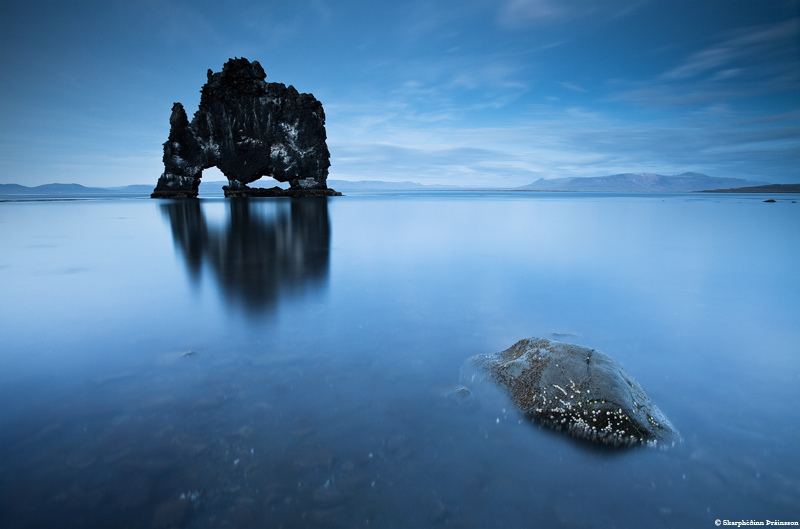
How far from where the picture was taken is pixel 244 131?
272 feet

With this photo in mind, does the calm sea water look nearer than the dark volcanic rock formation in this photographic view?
Yes

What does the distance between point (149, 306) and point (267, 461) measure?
26.0 feet

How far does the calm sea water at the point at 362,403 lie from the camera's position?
3836mm

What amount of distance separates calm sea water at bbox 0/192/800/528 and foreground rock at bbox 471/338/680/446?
0.26 metres

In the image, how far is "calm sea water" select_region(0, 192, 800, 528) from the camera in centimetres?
384

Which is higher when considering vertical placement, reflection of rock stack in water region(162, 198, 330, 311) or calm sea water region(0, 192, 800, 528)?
reflection of rock stack in water region(162, 198, 330, 311)

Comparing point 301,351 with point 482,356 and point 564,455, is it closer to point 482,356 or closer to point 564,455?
point 482,356

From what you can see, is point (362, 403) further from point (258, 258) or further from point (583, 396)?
point (258, 258)

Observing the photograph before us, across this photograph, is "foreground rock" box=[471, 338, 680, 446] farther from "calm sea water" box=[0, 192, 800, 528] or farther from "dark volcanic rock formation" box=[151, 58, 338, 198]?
"dark volcanic rock formation" box=[151, 58, 338, 198]

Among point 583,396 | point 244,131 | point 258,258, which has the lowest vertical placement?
point 583,396

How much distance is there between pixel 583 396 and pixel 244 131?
92325 millimetres

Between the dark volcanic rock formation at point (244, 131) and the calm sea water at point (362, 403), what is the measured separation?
77.6m

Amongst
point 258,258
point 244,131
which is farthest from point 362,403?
point 244,131

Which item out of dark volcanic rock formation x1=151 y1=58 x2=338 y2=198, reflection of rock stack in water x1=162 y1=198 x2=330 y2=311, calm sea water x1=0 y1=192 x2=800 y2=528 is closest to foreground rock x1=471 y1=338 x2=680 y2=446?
calm sea water x1=0 y1=192 x2=800 y2=528
